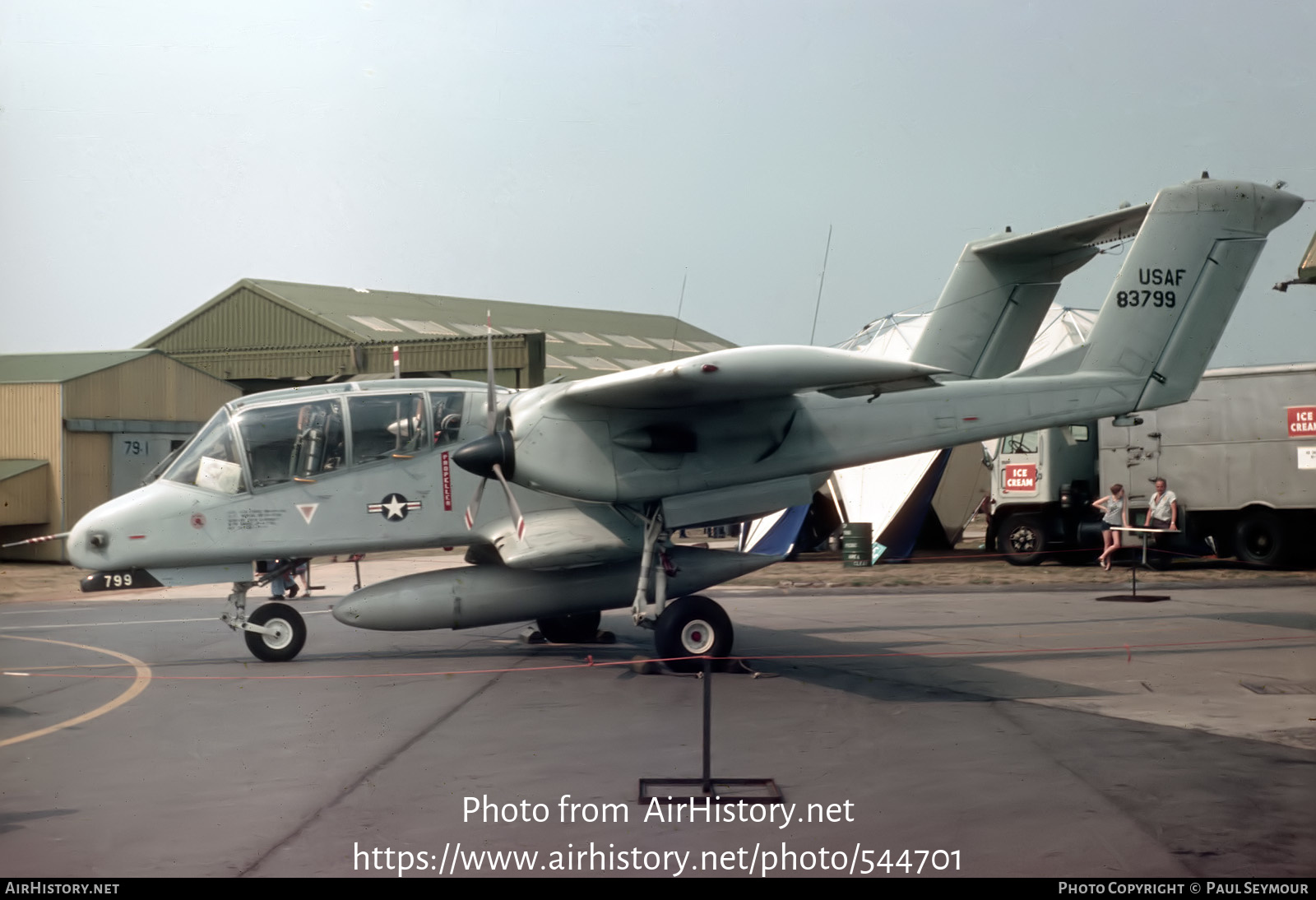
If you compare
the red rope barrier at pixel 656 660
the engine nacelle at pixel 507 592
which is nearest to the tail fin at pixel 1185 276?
the red rope barrier at pixel 656 660

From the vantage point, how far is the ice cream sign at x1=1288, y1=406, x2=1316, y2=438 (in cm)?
2072

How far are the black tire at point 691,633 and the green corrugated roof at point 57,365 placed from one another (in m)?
16.9

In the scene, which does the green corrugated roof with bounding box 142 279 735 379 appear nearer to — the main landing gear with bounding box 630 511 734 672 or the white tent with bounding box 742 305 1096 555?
the white tent with bounding box 742 305 1096 555

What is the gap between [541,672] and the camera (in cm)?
1138

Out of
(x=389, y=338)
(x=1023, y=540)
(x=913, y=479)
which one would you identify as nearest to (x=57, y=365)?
(x=389, y=338)

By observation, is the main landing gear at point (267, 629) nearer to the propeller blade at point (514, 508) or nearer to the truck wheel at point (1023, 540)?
the propeller blade at point (514, 508)

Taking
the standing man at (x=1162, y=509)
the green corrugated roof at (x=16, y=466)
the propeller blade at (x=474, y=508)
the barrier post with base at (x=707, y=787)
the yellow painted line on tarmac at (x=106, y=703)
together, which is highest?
the green corrugated roof at (x=16, y=466)

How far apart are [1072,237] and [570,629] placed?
27.0 feet

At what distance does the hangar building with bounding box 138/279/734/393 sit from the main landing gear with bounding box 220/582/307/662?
42.5 ft

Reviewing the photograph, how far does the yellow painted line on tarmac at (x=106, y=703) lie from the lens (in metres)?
8.62

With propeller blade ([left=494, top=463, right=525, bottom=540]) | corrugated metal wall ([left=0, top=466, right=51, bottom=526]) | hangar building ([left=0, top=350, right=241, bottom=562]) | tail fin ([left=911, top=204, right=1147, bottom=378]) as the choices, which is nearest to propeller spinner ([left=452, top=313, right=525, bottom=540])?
propeller blade ([left=494, top=463, right=525, bottom=540])

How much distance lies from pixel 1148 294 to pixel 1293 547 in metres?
10.7

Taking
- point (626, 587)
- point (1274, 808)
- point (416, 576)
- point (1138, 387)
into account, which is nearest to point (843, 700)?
point (626, 587)

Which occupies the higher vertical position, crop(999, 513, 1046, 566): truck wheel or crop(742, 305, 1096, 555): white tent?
crop(742, 305, 1096, 555): white tent
